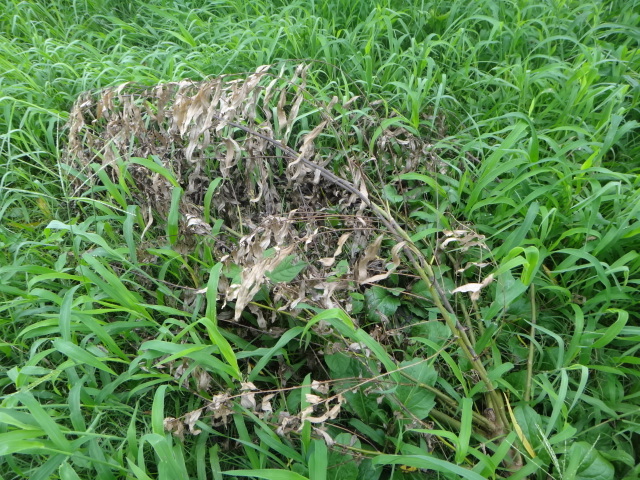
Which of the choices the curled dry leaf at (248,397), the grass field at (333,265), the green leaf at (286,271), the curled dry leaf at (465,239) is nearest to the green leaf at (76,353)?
the grass field at (333,265)

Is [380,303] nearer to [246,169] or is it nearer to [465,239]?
Result: [465,239]

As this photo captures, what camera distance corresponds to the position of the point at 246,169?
1.98 metres

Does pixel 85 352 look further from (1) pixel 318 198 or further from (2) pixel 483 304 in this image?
(2) pixel 483 304

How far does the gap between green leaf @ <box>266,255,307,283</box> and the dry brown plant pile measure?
0.03m

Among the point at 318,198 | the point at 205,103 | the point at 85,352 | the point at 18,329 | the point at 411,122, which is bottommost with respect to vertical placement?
the point at 18,329

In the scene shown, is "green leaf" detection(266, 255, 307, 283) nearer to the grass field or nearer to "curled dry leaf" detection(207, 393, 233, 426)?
the grass field

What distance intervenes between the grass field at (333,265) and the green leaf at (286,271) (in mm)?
12

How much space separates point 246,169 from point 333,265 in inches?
19.6

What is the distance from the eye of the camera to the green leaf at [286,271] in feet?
5.16

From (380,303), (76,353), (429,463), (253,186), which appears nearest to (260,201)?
(253,186)

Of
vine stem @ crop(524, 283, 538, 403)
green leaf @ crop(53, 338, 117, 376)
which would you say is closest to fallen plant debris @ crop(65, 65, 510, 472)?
vine stem @ crop(524, 283, 538, 403)

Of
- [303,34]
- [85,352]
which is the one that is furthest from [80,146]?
[303,34]

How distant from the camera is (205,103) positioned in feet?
5.36

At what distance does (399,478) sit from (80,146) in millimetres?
1665
